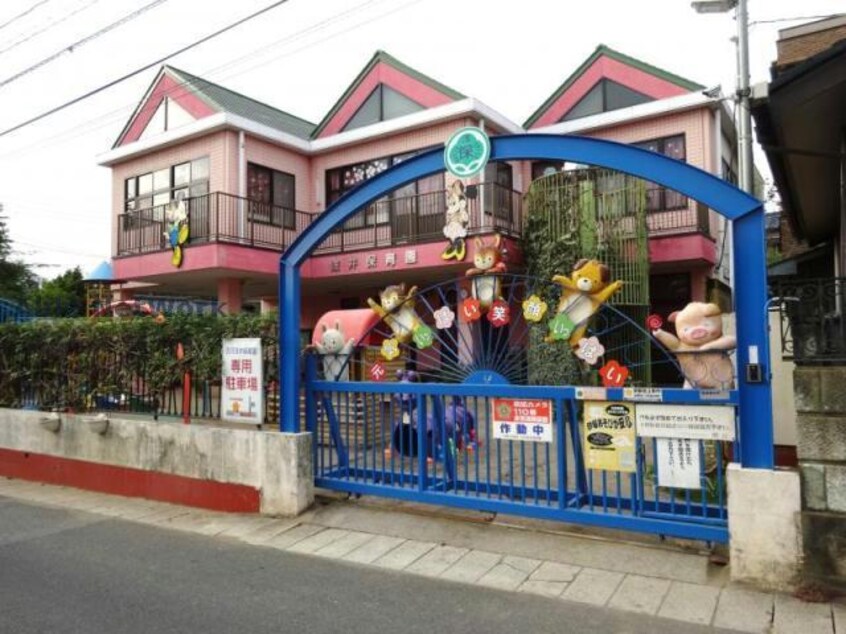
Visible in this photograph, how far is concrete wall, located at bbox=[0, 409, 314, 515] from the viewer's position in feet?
21.8

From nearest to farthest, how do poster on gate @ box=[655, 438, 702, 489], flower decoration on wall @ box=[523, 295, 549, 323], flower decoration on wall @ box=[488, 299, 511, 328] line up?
1. poster on gate @ box=[655, 438, 702, 489]
2. flower decoration on wall @ box=[523, 295, 549, 323]
3. flower decoration on wall @ box=[488, 299, 511, 328]

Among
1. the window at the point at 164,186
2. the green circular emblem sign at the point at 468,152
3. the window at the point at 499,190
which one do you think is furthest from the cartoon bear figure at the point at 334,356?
the window at the point at 164,186

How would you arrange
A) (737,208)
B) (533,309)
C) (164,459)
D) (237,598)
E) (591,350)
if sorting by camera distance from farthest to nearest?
(164,459), (533,309), (591,350), (737,208), (237,598)

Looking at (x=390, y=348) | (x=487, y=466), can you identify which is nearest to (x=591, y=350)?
(x=487, y=466)

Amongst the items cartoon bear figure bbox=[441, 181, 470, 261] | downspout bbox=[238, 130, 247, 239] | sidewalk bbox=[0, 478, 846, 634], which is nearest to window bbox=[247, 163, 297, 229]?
downspout bbox=[238, 130, 247, 239]

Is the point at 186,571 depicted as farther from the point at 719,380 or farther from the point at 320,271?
the point at 320,271

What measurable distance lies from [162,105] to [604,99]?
39.1ft

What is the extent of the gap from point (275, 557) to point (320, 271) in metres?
12.1

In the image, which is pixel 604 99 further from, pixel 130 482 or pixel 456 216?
pixel 130 482

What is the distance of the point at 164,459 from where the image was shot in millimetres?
7559

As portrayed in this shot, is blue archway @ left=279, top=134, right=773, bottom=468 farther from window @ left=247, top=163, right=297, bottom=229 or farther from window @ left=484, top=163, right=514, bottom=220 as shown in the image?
window @ left=247, top=163, right=297, bottom=229

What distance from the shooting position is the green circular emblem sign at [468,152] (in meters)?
5.64

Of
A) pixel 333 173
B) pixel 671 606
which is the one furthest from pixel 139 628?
pixel 333 173

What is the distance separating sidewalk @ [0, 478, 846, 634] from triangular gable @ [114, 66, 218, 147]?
1298cm
